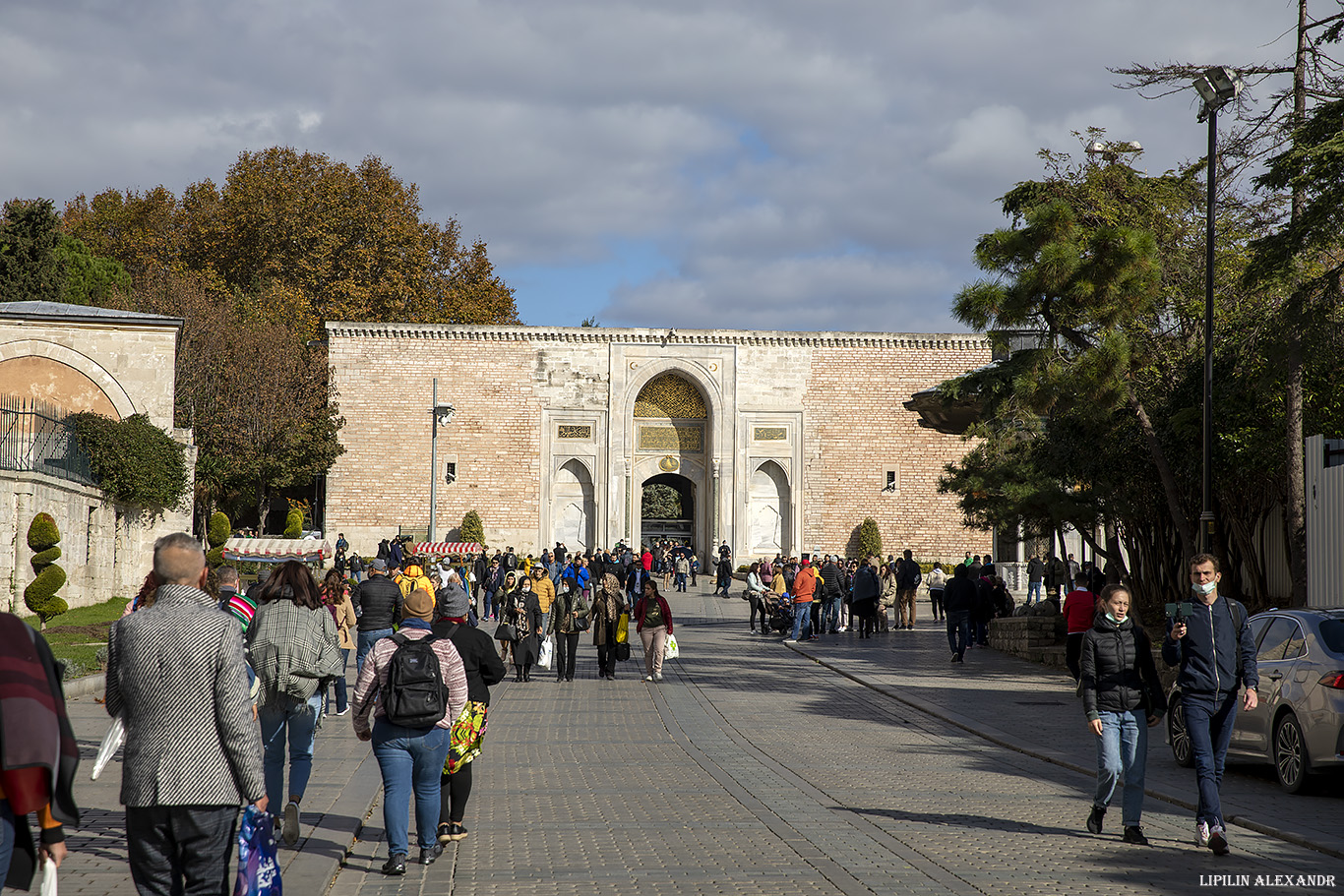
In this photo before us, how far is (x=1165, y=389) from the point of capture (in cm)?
1988

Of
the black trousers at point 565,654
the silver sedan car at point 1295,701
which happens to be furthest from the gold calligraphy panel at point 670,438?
the silver sedan car at point 1295,701

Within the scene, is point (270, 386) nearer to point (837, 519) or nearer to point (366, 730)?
point (837, 519)

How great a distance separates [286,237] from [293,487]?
988cm

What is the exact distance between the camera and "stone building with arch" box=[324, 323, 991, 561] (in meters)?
46.3

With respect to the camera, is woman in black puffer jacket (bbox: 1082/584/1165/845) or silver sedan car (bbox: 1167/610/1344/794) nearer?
woman in black puffer jacket (bbox: 1082/584/1165/845)

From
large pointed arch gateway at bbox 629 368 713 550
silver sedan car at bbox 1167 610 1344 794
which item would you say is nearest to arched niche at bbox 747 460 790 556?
large pointed arch gateway at bbox 629 368 713 550

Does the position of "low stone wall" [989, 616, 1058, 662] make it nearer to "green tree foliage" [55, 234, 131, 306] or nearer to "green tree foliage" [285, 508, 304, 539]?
"green tree foliage" [285, 508, 304, 539]

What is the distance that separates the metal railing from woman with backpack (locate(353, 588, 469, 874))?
1697 centimetres

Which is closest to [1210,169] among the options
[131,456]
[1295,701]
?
[1295,701]

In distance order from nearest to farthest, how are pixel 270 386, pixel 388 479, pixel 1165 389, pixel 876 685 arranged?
pixel 876 685 → pixel 1165 389 → pixel 270 386 → pixel 388 479

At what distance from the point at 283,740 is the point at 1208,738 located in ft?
17.9

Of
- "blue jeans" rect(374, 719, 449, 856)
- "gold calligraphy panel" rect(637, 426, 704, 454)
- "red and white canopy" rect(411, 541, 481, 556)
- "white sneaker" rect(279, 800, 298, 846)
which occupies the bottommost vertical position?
"white sneaker" rect(279, 800, 298, 846)

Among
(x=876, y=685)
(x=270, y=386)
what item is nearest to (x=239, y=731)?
(x=876, y=685)

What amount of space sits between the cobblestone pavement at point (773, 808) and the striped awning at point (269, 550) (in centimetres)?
1804
